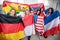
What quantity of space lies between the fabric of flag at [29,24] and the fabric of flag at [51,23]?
27 cm

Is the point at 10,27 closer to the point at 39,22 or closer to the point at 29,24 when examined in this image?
the point at 29,24

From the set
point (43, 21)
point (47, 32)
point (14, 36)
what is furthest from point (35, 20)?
point (14, 36)

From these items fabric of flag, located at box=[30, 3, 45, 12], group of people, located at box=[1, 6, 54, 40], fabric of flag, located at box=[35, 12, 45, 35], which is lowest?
fabric of flag, located at box=[35, 12, 45, 35]

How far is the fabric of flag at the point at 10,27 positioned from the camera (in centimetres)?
209

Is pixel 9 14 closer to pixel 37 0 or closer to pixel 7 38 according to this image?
pixel 7 38

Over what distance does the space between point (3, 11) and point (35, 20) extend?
1.88ft

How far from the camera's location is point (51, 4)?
283 cm

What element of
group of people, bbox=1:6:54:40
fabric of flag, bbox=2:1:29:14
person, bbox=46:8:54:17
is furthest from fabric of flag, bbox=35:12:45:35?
fabric of flag, bbox=2:1:29:14

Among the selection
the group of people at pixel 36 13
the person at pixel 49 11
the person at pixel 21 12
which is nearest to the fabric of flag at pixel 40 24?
the group of people at pixel 36 13

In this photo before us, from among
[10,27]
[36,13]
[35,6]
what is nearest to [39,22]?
[36,13]

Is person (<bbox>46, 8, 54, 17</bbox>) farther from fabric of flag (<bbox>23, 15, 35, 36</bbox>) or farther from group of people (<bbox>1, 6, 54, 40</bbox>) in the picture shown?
fabric of flag (<bbox>23, 15, 35, 36</bbox>)

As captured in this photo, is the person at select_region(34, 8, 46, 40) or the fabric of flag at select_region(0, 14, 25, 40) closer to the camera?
the fabric of flag at select_region(0, 14, 25, 40)

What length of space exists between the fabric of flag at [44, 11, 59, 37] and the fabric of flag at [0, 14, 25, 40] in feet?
1.67

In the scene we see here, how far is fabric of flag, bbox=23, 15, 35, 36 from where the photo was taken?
2373mm
